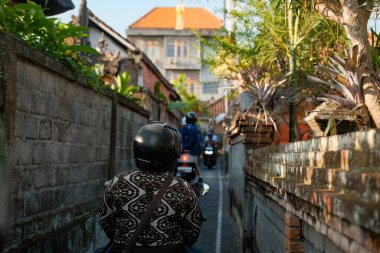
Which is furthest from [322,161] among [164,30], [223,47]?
[164,30]

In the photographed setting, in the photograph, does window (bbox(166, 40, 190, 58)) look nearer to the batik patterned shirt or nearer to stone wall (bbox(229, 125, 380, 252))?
stone wall (bbox(229, 125, 380, 252))

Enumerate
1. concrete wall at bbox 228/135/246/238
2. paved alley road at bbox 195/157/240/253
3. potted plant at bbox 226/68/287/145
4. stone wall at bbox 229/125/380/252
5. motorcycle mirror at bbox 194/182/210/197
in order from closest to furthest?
stone wall at bbox 229/125/380/252 → motorcycle mirror at bbox 194/182/210/197 → potted plant at bbox 226/68/287/145 → paved alley road at bbox 195/157/240/253 → concrete wall at bbox 228/135/246/238

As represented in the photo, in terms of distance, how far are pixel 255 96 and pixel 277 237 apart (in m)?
4.02

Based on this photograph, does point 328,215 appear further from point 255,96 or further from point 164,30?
point 164,30

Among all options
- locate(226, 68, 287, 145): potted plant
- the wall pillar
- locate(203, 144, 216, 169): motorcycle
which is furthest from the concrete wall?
locate(203, 144, 216, 169): motorcycle

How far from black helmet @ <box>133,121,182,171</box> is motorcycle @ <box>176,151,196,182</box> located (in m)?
8.81

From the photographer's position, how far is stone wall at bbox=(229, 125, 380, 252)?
2.31 metres

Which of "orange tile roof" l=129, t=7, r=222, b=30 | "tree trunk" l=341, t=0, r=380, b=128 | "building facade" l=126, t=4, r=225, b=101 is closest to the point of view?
"tree trunk" l=341, t=0, r=380, b=128

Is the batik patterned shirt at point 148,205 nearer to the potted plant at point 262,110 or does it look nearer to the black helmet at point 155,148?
the black helmet at point 155,148

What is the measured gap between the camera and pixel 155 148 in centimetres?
380

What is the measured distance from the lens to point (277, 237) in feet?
17.8

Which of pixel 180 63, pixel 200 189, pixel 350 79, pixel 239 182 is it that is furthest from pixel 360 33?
pixel 180 63

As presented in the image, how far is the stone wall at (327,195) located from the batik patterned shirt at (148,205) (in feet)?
2.54

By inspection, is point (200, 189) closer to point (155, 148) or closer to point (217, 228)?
point (155, 148)
